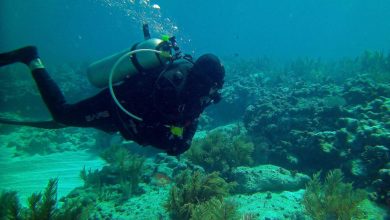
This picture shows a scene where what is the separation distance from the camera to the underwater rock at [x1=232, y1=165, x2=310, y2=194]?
7.46 metres

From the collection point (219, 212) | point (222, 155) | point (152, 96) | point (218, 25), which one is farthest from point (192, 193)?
point (218, 25)

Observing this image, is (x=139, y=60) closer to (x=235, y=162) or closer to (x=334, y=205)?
(x=334, y=205)

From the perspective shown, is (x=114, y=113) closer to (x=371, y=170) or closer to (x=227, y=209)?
(x=227, y=209)

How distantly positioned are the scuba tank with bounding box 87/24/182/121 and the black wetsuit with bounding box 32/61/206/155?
0.46 feet

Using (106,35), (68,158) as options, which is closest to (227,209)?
(68,158)

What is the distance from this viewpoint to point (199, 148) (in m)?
9.34

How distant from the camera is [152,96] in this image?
4.36 m

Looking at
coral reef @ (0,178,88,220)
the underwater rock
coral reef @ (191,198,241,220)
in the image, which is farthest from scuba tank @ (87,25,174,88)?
the underwater rock

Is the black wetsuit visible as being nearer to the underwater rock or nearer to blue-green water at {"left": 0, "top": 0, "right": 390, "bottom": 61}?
the underwater rock

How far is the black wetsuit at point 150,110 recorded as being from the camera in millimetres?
4223

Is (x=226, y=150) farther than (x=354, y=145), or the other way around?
(x=226, y=150)

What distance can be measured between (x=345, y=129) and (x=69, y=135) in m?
12.9

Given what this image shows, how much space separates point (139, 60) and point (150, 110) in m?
0.84

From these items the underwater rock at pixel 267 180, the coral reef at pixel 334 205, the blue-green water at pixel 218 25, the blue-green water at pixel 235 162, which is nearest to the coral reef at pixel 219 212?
the blue-green water at pixel 235 162
